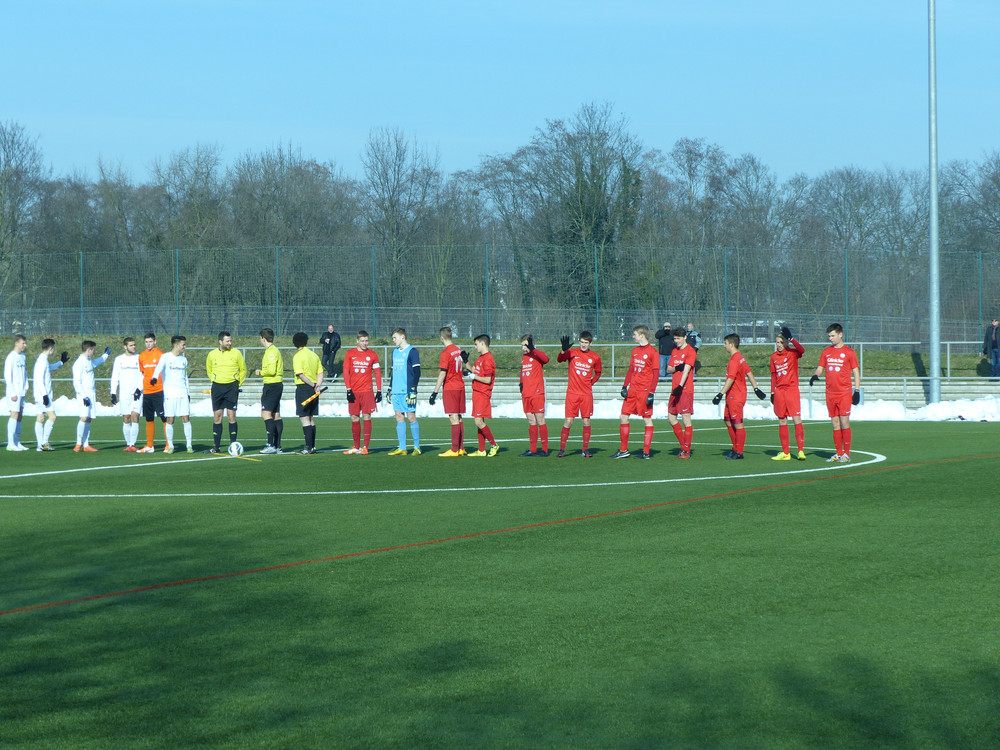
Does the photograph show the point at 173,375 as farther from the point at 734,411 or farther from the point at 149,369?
the point at 734,411

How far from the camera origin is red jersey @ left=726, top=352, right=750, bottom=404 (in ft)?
54.6

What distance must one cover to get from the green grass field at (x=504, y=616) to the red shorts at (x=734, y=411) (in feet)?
12.4

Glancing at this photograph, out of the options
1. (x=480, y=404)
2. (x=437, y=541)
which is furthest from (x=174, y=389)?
(x=437, y=541)

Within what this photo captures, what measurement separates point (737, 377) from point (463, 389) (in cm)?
418

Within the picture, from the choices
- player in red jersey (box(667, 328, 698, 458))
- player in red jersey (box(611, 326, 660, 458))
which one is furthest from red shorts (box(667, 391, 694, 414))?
player in red jersey (box(611, 326, 660, 458))

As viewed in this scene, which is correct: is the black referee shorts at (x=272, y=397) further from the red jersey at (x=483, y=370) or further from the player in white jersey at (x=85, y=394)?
the player in white jersey at (x=85, y=394)

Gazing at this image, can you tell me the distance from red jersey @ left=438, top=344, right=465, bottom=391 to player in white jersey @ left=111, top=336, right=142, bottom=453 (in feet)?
17.8

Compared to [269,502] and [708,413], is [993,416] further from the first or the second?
[269,502]

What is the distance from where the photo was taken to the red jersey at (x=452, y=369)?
1762 cm

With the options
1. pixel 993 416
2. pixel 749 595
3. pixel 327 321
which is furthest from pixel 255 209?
pixel 749 595

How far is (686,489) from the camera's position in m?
12.8

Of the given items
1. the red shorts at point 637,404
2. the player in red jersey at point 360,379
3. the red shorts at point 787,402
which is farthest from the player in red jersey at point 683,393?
the player in red jersey at point 360,379

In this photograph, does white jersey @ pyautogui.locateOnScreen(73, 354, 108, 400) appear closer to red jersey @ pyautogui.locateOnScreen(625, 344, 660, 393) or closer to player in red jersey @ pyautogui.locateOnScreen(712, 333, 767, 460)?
red jersey @ pyautogui.locateOnScreen(625, 344, 660, 393)

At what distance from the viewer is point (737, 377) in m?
16.9
